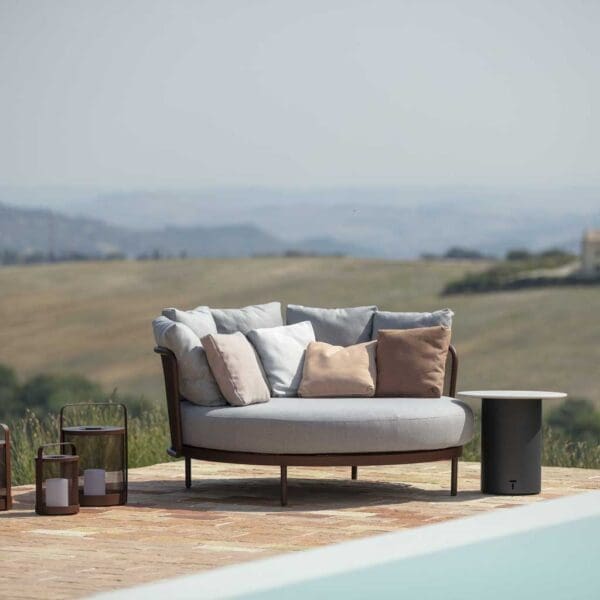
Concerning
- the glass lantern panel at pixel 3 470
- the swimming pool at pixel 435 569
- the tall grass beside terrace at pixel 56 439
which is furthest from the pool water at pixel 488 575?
the tall grass beside terrace at pixel 56 439

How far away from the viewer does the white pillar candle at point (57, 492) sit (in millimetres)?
5977

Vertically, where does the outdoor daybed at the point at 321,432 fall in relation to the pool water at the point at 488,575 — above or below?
above

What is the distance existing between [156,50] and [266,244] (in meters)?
3.15

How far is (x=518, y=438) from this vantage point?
6.43 m

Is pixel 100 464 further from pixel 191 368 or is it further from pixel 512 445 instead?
pixel 512 445

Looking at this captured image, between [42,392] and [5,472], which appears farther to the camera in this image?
[42,392]

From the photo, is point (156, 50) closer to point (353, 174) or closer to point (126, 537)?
point (353, 174)

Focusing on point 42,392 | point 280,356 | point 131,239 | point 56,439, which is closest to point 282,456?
point 280,356

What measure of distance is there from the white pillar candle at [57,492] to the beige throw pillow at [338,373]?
51.6 inches

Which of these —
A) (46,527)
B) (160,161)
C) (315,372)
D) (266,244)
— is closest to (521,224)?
(266,244)

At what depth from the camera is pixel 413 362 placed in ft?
22.1

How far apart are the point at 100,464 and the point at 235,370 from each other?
750 millimetres

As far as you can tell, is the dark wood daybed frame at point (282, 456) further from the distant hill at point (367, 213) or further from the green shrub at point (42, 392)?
the distant hill at point (367, 213)

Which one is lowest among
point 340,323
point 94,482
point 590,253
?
point 94,482
